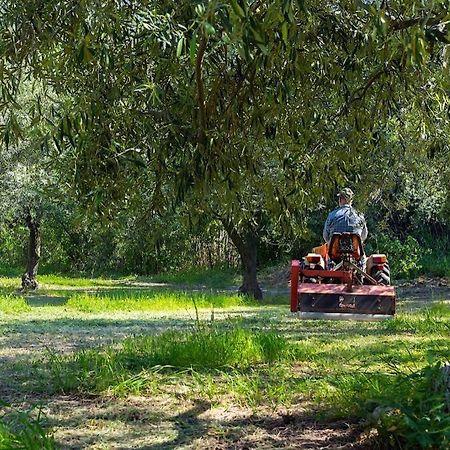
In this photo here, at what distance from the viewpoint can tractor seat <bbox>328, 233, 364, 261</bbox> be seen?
8398 mm

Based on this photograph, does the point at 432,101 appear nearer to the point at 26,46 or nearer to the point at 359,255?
the point at 359,255

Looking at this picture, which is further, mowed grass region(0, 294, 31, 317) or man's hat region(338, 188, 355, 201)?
mowed grass region(0, 294, 31, 317)

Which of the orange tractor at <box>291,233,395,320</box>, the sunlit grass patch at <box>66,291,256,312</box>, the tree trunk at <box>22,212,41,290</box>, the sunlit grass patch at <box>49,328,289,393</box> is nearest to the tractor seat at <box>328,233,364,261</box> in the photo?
the orange tractor at <box>291,233,395,320</box>

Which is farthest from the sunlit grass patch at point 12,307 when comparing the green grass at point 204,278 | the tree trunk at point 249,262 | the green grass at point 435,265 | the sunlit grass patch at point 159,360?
the green grass at point 435,265

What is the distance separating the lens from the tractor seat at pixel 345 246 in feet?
27.6

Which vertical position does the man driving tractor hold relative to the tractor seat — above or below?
above

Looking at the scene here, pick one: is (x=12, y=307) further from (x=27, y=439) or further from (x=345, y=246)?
(x=27, y=439)

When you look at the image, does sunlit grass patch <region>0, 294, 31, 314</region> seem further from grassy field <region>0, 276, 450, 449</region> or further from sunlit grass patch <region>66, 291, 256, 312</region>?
grassy field <region>0, 276, 450, 449</region>

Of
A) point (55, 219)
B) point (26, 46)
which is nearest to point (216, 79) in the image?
point (26, 46)

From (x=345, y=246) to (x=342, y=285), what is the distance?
3.30 ft

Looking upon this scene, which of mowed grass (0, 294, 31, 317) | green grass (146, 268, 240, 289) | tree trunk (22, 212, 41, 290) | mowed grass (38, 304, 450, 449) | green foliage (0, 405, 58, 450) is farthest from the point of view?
green grass (146, 268, 240, 289)

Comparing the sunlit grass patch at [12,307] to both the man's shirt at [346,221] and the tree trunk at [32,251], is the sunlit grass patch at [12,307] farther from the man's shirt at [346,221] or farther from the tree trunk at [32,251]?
the tree trunk at [32,251]

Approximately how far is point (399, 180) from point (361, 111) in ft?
36.1

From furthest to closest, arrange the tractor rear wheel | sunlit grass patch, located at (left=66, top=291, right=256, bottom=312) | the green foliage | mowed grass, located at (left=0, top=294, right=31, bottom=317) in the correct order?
sunlit grass patch, located at (left=66, top=291, right=256, bottom=312) < mowed grass, located at (left=0, top=294, right=31, bottom=317) < the tractor rear wheel < the green foliage
